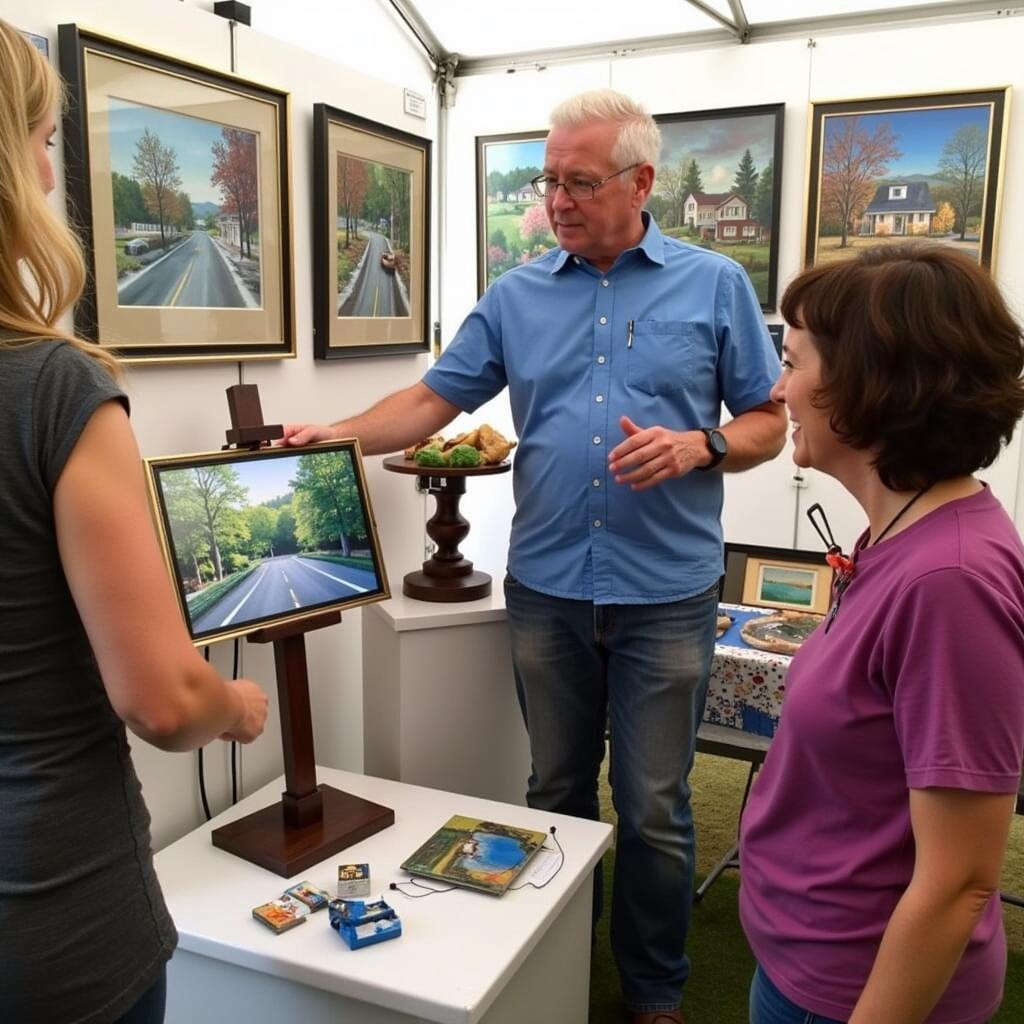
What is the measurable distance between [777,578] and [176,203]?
1.58m

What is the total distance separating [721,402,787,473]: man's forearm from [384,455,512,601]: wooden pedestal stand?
0.52m

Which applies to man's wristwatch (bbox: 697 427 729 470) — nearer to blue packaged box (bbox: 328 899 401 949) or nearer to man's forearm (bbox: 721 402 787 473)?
man's forearm (bbox: 721 402 787 473)

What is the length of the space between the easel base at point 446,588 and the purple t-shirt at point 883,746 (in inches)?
46.3

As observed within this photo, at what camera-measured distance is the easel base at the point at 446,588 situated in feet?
7.14

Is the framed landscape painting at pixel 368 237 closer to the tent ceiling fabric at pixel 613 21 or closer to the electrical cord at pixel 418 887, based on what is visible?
the electrical cord at pixel 418 887

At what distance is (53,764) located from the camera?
0.83 m

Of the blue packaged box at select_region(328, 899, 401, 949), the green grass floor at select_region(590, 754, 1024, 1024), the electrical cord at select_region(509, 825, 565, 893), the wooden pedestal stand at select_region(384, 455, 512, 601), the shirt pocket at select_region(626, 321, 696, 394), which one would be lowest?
the green grass floor at select_region(590, 754, 1024, 1024)

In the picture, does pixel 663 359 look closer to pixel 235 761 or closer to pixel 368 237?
pixel 368 237

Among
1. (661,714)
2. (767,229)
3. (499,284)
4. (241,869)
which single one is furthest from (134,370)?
(767,229)

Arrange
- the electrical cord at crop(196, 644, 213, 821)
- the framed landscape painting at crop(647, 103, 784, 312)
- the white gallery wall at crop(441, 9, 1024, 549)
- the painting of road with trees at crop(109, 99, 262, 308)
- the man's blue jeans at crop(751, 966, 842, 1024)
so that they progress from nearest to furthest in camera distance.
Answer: the man's blue jeans at crop(751, 966, 842, 1024), the painting of road with trees at crop(109, 99, 262, 308), the electrical cord at crop(196, 644, 213, 821), the white gallery wall at crop(441, 9, 1024, 549), the framed landscape painting at crop(647, 103, 784, 312)

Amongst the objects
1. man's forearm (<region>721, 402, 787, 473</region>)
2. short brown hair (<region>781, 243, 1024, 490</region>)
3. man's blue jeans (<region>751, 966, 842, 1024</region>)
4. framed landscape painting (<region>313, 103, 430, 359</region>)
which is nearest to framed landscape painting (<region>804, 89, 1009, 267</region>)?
framed landscape painting (<region>313, 103, 430, 359</region>)

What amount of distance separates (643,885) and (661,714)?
34 centimetres

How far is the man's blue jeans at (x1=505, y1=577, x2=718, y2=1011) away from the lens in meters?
1.80

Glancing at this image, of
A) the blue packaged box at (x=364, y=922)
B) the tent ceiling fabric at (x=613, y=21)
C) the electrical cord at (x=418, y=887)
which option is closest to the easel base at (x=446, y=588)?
the electrical cord at (x=418, y=887)
